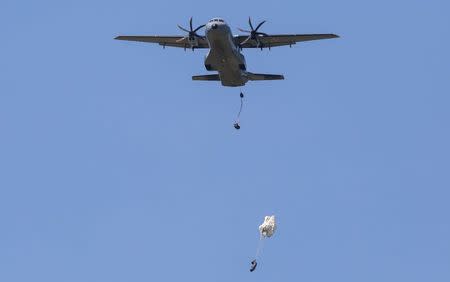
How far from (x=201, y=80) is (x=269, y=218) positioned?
23.1 m

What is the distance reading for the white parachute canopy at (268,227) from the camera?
5209 cm

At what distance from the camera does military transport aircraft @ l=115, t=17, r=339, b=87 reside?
225 ft

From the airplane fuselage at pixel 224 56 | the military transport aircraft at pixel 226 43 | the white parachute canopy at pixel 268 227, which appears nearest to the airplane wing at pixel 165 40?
the military transport aircraft at pixel 226 43

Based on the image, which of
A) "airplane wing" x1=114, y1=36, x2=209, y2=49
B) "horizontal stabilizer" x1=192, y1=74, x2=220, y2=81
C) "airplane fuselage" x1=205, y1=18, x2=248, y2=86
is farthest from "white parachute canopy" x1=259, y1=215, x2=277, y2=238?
"airplane wing" x1=114, y1=36, x2=209, y2=49

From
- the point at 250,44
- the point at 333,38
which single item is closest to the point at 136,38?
the point at 250,44

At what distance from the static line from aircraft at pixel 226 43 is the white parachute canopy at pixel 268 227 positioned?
761 inches

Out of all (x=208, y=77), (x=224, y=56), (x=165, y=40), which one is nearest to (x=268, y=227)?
(x=224, y=56)

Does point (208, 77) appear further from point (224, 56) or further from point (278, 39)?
point (278, 39)

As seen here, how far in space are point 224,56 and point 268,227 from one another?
20.2 meters

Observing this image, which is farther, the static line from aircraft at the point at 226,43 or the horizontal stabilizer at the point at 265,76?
the horizontal stabilizer at the point at 265,76

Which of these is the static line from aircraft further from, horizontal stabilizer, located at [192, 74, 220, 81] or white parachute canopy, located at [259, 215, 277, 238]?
white parachute canopy, located at [259, 215, 277, 238]

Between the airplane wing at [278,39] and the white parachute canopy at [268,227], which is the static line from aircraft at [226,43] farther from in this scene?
the white parachute canopy at [268,227]

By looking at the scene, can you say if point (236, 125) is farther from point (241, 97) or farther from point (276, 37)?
point (276, 37)

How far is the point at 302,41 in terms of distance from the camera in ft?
245
